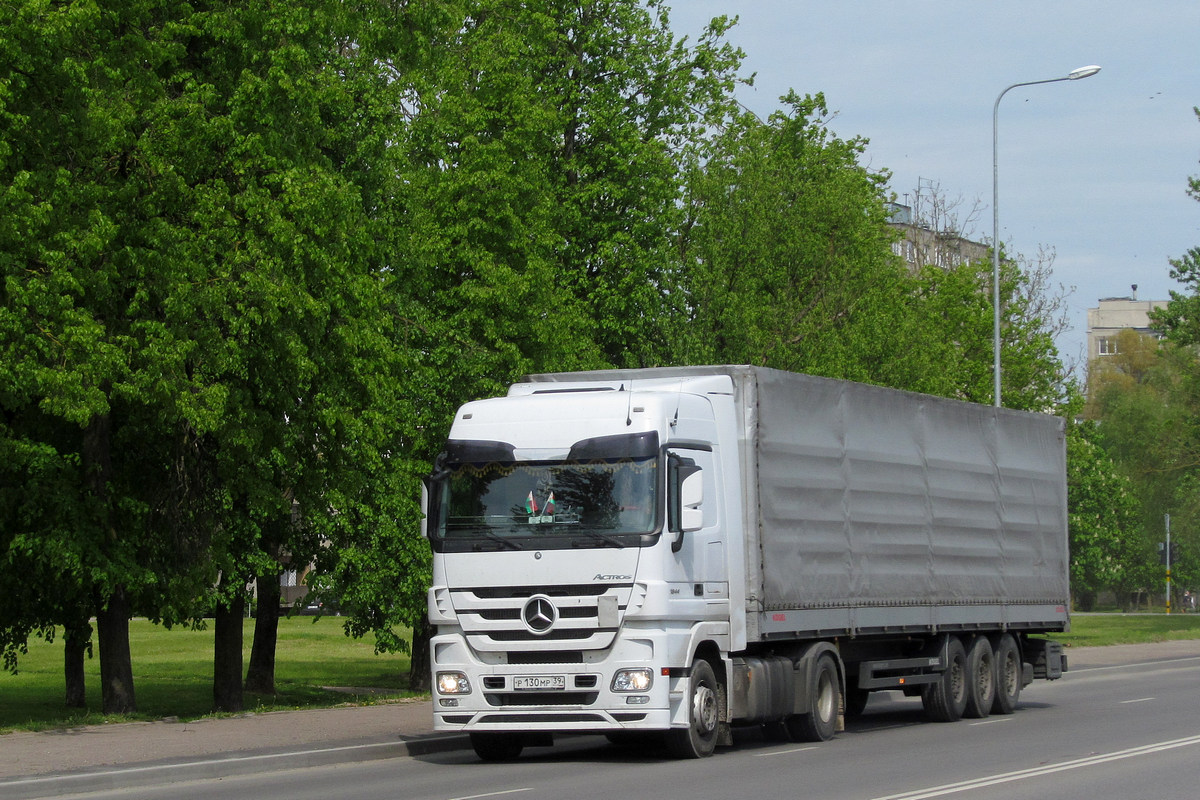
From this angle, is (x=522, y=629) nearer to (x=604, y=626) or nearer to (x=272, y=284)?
(x=604, y=626)

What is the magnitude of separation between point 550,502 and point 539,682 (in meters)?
1.63

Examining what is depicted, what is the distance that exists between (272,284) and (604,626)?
6693mm

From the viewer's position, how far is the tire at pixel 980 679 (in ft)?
65.6

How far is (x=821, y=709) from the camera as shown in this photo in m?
17.0

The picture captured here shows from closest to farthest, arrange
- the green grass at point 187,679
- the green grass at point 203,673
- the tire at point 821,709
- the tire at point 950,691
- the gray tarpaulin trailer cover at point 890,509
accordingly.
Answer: the gray tarpaulin trailer cover at point 890,509, the tire at point 821,709, the tire at point 950,691, the green grass at point 187,679, the green grass at point 203,673

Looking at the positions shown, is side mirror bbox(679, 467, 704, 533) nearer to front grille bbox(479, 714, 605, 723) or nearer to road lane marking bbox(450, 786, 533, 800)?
front grille bbox(479, 714, 605, 723)

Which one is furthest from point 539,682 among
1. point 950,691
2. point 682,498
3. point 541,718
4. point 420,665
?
point 420,665

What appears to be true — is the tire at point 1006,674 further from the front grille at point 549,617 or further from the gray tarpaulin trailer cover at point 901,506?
the front grille at point 549,617

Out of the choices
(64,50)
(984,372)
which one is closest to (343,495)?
(64,50)

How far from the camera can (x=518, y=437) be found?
14.9 m

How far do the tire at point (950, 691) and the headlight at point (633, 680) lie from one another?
21.1 ft

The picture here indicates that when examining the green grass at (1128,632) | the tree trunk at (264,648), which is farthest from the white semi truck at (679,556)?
the green grass at (1128,632)

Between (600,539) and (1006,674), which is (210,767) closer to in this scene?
(600,539)

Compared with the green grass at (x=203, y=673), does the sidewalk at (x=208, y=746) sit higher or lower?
higher
